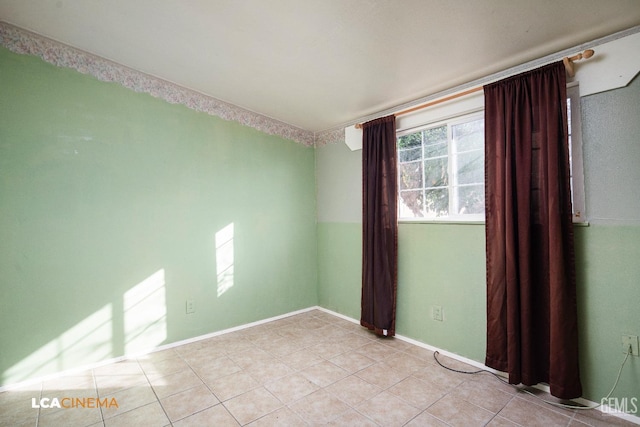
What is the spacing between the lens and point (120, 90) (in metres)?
2.51

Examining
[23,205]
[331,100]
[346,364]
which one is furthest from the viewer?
[331,100]

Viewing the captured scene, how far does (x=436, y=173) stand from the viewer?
2.70m

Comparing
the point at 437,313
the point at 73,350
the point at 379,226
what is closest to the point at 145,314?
the point at 73,350

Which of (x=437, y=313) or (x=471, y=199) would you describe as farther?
(x=437, y=313)

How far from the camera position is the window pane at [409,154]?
9.33 ft

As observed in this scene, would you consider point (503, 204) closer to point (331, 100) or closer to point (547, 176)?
point (547, 176)

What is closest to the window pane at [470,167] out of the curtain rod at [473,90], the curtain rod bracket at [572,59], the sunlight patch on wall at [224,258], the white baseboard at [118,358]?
the curtain rod at [473,90]

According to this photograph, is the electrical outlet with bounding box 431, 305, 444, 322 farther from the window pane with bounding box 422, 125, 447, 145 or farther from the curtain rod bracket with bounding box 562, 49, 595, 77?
the curtain rod bracket with bounding box 562, 49, 595, 77

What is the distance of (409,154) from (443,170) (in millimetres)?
406

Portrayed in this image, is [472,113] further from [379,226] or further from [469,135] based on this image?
[379,226]

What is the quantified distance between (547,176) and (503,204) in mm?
317

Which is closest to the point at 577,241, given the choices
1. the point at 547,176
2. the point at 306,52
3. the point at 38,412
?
the point at 547,176

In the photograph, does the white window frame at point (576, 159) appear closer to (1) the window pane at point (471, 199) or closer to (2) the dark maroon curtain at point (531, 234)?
(2) the dark maroon curtain at point (531, 234)

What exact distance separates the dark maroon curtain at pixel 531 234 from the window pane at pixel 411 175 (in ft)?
2.23
